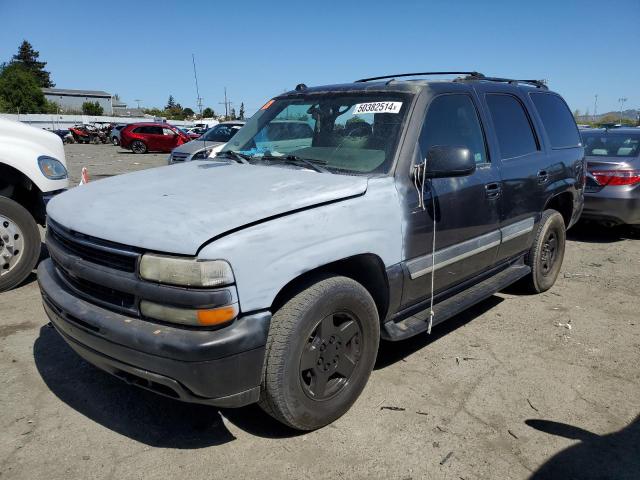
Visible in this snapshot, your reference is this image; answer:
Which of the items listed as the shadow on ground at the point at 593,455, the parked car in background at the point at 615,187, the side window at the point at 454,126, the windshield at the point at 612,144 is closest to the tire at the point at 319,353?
the shadow on ground at the point at 593,455

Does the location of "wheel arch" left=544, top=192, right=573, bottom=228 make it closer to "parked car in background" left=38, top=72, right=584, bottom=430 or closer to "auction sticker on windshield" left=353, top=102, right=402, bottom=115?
"parked car in background" left=38, top=72, right=584, bottom=430

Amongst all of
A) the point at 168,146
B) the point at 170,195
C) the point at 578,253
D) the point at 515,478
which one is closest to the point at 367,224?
the point at 170,195

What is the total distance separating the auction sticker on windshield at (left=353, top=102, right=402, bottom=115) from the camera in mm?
3389

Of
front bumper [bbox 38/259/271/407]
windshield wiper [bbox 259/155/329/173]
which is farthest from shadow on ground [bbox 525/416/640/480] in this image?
windshield wiper [bbox 259/155/329/173]

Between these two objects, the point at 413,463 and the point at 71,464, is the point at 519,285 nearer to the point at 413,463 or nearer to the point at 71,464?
the point at 413,463

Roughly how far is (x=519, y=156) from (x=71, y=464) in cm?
383

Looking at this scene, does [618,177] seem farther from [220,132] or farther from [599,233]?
[220,132]

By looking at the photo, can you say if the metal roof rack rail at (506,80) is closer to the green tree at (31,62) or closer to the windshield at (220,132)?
the windshield at (220,132)

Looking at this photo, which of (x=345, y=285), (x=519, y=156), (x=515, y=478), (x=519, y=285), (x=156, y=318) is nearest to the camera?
(x=156, y=318)

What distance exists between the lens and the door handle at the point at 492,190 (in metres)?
3.77

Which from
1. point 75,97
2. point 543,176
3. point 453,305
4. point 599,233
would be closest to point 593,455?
point 453,305

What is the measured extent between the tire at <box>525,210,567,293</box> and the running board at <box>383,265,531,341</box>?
228 mm

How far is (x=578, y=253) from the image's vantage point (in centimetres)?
690

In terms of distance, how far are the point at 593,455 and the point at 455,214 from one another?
161cm
